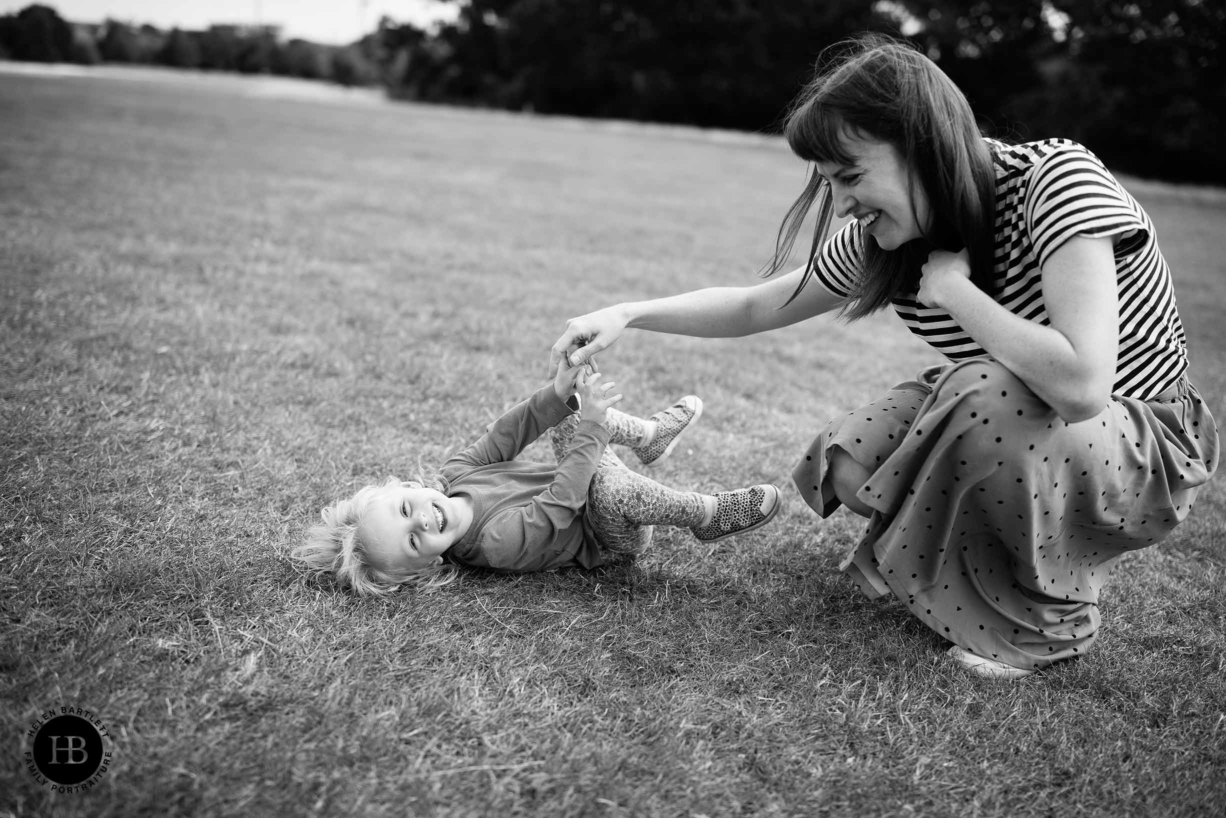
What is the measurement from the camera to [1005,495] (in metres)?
1.98

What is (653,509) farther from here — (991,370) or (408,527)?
(991,370)

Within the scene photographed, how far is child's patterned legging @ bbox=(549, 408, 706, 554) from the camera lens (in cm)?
246

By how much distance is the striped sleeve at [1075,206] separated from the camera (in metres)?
1.85

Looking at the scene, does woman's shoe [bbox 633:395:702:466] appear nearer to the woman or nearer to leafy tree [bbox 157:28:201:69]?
the woman

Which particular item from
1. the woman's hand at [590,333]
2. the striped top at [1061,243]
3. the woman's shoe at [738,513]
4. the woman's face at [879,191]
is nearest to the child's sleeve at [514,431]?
the woman's hand at [590,333]

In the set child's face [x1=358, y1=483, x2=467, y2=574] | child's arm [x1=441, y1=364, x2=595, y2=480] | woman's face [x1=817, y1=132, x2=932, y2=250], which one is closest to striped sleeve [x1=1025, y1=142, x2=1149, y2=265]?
woman's face [x1=817, y1=132, x2=932, y2=250]

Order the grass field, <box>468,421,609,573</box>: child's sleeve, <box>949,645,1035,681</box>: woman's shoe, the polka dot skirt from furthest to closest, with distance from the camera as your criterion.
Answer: <box>468,421,609,573</box>: child's sleeve, <box>949,645,1035,681</box>: woman's shoe, the polka dot skirt, the grass field

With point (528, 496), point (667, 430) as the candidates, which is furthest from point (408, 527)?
point (667, 430)

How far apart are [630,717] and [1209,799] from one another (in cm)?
121

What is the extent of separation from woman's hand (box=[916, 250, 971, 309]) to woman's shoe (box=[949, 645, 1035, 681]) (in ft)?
2.91

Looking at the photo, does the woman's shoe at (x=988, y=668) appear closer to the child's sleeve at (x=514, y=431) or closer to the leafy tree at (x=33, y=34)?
the child's sleeve at (x=514, y=431)

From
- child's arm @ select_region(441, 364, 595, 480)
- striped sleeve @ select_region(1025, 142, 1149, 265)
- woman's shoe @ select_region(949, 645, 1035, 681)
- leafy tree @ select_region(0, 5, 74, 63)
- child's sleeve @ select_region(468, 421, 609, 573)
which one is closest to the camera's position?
striped sleeve @ select_region(1025, 142, 1149, 265)

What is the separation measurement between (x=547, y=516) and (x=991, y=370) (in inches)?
47.3

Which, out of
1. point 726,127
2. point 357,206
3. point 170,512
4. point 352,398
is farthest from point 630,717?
point 726,127
